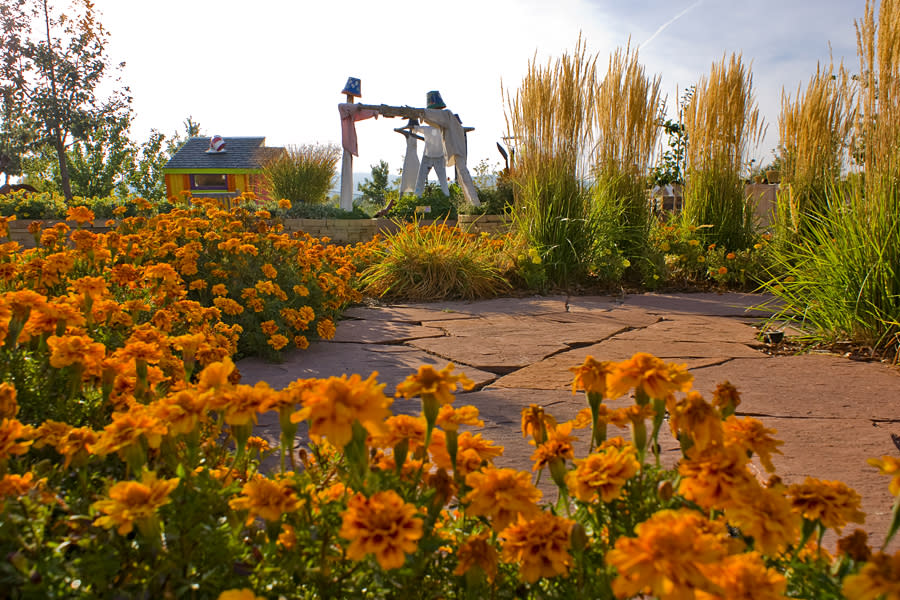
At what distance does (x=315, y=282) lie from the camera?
A: 3.51m

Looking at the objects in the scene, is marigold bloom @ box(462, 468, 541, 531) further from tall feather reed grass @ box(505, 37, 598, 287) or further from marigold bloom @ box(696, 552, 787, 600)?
tall feather reed grass @ box(505, 37, 598, 287)

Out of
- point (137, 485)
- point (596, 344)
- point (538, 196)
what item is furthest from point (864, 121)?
point (137, 485)

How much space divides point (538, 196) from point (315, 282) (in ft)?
8.20

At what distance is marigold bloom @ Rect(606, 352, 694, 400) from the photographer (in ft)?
2.68

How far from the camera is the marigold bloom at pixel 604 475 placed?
754mm

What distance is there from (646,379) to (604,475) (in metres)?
0.15

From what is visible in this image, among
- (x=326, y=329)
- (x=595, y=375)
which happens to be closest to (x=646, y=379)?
(x=595, y=375)

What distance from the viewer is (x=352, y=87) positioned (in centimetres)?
1084

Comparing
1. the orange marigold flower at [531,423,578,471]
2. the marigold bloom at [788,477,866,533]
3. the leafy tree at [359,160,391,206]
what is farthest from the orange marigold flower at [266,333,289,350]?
the leafy tree at [359,160,391,206]

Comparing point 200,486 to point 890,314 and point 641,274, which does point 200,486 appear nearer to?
point 890,314

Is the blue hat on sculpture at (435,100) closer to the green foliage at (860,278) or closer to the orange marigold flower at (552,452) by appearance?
the green foliage at (860,278)

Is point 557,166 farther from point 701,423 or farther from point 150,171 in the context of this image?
point 150,171

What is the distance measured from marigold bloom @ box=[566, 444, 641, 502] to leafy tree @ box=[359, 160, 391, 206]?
1912 cm

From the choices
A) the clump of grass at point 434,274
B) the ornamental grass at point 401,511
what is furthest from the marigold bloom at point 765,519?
the clump of grass at point 434,274
